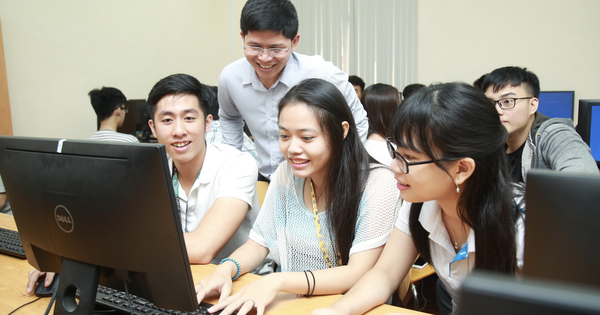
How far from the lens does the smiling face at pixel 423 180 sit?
1.00 metres

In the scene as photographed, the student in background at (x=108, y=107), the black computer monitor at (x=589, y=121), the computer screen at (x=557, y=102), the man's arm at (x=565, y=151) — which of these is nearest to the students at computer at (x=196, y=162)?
the man's arm at (x=565, y=151)

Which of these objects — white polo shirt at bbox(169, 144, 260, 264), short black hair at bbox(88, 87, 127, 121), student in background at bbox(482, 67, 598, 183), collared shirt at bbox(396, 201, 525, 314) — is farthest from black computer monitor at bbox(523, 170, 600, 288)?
short black hair at bbox(88, 87, 127, 121)

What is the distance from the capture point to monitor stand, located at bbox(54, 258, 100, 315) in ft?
2.82

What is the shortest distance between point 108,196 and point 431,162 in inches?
27.4

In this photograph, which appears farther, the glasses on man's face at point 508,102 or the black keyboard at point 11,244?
the glasses on man's face at point 508,102

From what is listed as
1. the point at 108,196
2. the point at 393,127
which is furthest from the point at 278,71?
the point at 108,196

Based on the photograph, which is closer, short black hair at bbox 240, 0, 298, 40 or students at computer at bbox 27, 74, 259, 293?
students at computer at bbox 27, 74, 259, 293

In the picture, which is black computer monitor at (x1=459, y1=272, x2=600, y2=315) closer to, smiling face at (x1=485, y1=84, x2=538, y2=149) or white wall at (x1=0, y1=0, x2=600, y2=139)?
smiling face at (x1=485, y1=84, x2=538, y2=149)

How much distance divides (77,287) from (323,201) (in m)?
0.79

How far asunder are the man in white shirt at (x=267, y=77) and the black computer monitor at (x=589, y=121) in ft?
3.63

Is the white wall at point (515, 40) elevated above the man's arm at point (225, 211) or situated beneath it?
elevated above

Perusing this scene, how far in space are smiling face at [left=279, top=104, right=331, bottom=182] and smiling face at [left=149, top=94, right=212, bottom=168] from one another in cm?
42

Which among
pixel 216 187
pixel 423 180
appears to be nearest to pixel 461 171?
pixel 423 180

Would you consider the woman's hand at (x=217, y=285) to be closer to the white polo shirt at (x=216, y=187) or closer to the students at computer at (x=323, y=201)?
Result: the students at computer at (x=323, y=201)
